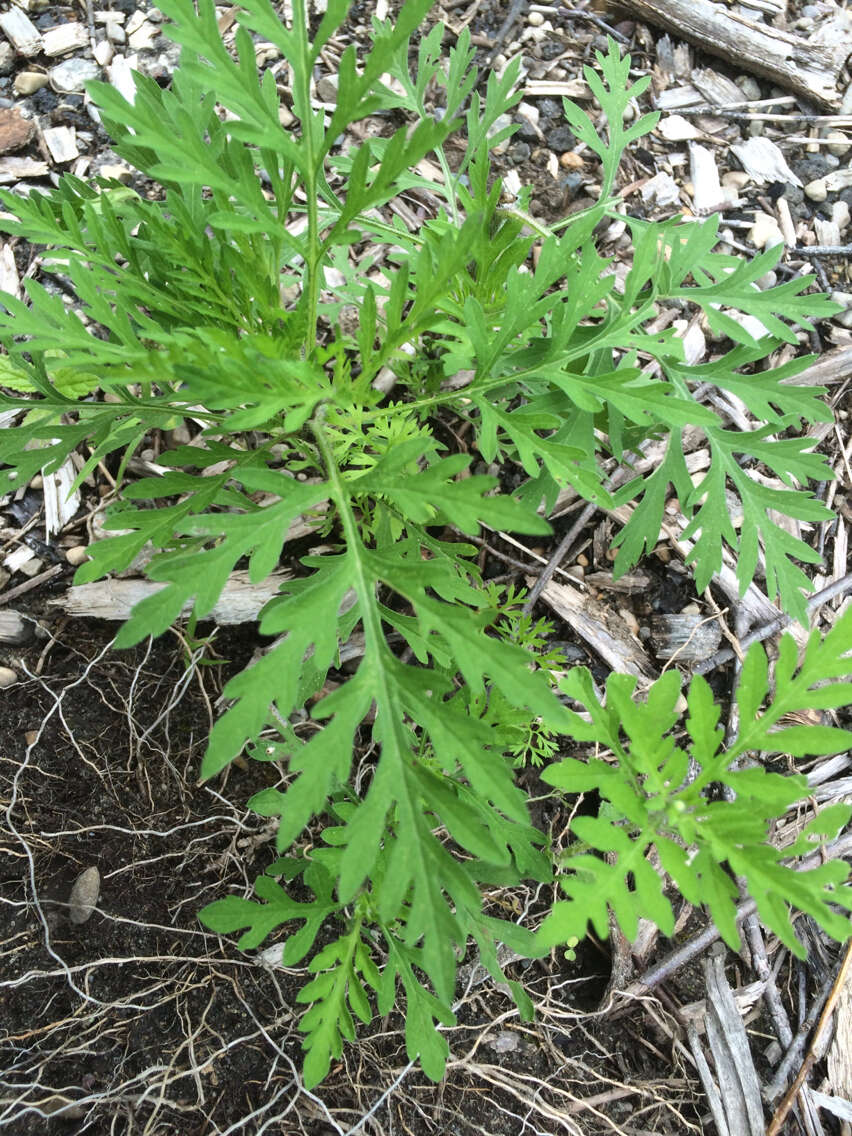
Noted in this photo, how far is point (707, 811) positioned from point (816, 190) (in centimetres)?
251

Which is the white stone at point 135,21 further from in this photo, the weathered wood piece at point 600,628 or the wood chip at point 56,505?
the weathered wood piece at point 600,628

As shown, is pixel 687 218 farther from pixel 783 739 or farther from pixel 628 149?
pixel 783 739

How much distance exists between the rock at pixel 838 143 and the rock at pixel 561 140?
97 cm

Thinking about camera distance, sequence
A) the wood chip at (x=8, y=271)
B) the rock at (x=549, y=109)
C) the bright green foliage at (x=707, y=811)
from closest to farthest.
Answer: the bright green foliage at (x=707, y=811) → the wood chip at (x=8, y=271) → the rock at (x=549, y=109)

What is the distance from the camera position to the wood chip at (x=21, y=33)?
2.81 m

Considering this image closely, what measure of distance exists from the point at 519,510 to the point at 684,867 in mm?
655

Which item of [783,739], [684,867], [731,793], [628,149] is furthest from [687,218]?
[684,867]

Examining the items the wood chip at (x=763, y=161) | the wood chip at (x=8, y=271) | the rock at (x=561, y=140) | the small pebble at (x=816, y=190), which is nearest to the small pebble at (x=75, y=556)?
the wood chip at (x=8, y=271)

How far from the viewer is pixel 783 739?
147 cm

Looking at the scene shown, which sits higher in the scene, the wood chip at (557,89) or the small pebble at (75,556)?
the wood chip at (557,89)

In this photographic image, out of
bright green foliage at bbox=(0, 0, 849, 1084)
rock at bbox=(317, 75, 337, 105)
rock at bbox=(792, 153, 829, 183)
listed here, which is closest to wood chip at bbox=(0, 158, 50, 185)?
bright green foliage at bbox=(0, 0, 849, 1084)

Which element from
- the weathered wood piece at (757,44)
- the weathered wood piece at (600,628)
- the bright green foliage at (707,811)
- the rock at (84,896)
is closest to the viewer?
the bright green foliage at (707,811)

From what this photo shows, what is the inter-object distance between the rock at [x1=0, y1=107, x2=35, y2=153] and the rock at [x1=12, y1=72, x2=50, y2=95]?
9cm

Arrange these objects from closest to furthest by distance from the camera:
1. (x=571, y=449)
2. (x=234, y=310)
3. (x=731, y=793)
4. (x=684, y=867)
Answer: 1. (x=684, y=867)
2. (x=571, y=449)
3. (x=234, y=310)
4. (x=731, y=793)
